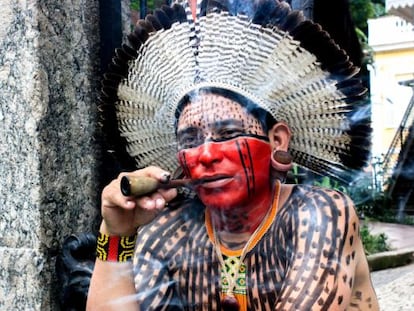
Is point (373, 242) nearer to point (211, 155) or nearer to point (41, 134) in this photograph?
point (211, 155)

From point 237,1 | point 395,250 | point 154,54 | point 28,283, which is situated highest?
point 237,1

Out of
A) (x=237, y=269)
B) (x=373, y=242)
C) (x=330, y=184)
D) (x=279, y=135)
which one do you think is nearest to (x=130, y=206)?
(x=237, y=269)

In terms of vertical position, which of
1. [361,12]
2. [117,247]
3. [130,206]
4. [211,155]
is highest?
[361,12]

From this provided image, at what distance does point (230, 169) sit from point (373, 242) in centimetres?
51

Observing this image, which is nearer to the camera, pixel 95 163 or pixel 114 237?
pixel 114 237

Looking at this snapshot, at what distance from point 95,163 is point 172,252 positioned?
2.38ft

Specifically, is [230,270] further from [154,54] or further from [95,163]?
[95,163]

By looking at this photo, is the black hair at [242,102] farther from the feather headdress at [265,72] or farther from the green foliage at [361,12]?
the green foliage at [361,12]

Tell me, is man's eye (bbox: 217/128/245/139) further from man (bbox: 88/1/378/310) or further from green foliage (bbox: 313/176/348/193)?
green foliage (bbox: 313/176/348/193)

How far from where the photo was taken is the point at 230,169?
4.99ft

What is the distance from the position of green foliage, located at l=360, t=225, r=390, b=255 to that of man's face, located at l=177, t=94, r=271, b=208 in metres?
0.32

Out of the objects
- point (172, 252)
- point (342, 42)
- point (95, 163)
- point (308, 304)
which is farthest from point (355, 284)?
point (95, 163)

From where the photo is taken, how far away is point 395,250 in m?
1.93

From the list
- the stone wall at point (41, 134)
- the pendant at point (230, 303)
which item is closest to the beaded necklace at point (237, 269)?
the pendant at point (230, 303)
